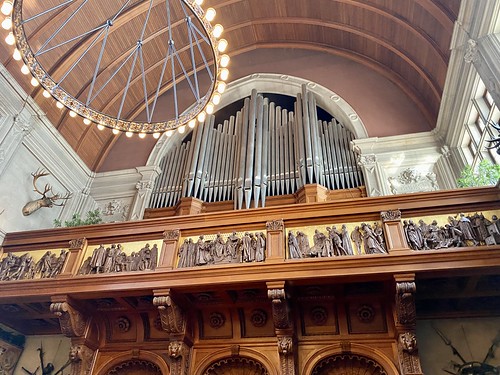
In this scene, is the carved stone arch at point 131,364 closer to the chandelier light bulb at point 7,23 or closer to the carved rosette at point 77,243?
the carved rosette at point 77,243

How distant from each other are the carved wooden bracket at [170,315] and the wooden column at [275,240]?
1.56m

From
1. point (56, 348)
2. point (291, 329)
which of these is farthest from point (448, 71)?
point (56, 348)

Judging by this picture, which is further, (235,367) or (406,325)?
(235,367)

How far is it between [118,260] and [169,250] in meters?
0.89

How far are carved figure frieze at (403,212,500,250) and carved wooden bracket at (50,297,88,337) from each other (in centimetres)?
510

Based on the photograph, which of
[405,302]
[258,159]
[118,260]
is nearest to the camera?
[405,302]

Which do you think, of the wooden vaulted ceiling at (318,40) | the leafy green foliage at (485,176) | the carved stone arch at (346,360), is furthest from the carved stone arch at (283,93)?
the carved stone arch at (346,360)

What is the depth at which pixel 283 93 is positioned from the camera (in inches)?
454

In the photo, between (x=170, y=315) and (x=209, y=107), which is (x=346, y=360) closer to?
(x=170, y=315)

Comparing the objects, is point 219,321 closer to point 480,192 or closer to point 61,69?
point 480,192

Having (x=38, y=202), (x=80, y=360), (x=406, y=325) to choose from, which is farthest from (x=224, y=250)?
(x=38, y=202)

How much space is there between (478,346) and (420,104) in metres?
6.15

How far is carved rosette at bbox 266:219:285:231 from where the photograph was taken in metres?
6.06

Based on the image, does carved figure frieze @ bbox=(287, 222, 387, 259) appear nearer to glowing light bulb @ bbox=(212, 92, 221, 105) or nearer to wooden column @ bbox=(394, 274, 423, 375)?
wooden column @ bbox=(394, 274, 423, 375)
